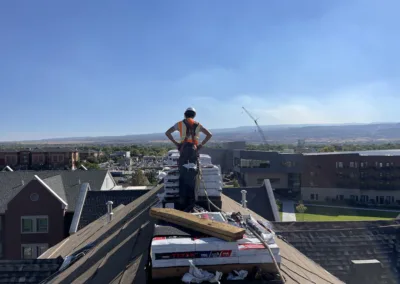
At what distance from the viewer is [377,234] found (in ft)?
32.6

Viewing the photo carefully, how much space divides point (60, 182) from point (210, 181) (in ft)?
77.9

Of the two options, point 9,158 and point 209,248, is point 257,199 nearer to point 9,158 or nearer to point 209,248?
point 209,248

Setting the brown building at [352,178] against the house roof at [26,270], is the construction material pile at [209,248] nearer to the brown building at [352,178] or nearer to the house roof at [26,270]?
the house roof at [26,270]

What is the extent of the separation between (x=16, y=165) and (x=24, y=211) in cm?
7118

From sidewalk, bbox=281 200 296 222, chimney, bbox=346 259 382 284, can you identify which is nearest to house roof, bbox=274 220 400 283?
chimney, bbox=346 259 382 284

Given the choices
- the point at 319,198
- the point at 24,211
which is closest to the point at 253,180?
the point at 319,198

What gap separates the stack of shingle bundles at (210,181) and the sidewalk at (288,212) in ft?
105

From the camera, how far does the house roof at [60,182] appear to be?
1050 inches

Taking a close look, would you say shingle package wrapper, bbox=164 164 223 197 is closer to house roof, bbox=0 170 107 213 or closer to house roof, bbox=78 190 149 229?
house roof, bbox=78 190 149 229

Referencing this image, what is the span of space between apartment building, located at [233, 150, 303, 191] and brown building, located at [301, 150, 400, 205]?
2327 millimetres

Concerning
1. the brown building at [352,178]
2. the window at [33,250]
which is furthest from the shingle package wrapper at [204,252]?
the brown building at [352,178]

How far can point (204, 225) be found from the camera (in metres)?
4.43

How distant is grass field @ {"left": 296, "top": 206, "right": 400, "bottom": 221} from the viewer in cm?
4152

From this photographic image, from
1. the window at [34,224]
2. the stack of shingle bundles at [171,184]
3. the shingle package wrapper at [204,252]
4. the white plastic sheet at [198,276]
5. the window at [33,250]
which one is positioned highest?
the stack of shingle bundles at [171,184]
